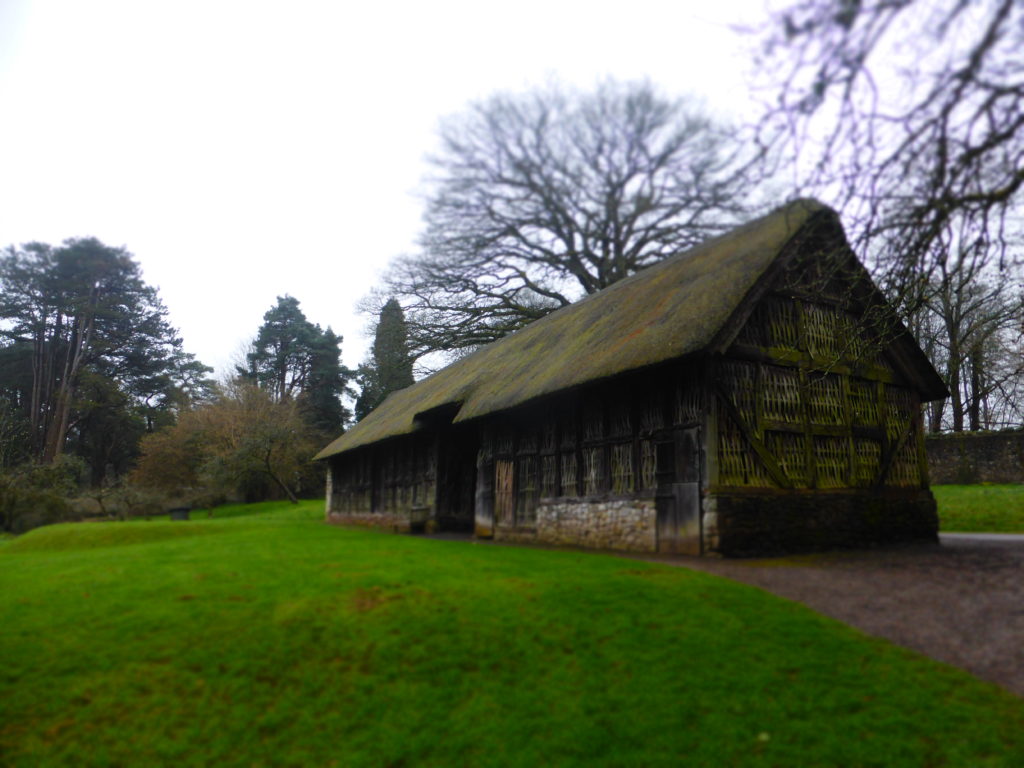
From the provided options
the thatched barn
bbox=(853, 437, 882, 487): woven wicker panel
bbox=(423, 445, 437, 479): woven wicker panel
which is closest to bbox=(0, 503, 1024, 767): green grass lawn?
the thatched barn

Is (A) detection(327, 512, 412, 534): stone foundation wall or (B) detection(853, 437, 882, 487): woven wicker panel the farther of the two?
(A) detection(327, 512, 412, 534): stone foundation wall

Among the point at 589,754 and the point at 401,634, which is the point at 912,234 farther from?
the point at 401,634

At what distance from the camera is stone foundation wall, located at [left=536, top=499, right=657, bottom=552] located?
A: 12023mm

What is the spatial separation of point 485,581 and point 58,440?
42.0m

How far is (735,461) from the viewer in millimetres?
11195

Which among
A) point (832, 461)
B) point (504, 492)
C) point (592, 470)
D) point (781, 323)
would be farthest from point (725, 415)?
point (504, 492)

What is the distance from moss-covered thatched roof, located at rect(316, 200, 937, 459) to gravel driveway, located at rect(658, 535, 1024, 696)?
3.45 meters

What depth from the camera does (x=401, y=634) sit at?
6.62 metres

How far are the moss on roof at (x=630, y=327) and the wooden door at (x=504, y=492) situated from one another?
1467 millimetres

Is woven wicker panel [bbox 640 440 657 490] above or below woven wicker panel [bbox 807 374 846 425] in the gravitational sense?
below

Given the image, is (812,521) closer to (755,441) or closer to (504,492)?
(755,441)

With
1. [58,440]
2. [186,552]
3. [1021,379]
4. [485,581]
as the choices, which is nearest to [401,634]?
[485,581]

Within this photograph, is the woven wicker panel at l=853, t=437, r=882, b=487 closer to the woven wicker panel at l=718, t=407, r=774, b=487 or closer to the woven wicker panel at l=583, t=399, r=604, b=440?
the woven wicker panel at l=718, t=407, r=774, b=487

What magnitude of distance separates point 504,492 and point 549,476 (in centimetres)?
191
